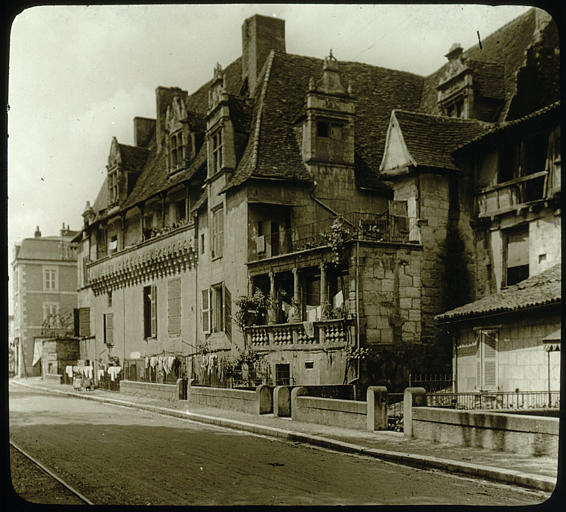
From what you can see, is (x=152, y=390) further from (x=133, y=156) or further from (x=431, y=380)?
(x=133, y=156)

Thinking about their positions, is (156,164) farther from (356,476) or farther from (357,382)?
(356,476)

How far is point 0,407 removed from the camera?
8.80 meters

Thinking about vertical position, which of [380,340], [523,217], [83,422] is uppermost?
[523,217]

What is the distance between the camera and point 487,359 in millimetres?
19250

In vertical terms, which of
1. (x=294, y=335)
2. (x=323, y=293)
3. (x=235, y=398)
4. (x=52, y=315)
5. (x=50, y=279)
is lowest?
(x=235, y=398)

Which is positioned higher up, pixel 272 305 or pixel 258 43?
pixel 258 43

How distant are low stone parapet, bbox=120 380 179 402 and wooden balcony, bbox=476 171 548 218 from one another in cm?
1220

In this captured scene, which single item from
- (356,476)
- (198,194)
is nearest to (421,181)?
(198,194)

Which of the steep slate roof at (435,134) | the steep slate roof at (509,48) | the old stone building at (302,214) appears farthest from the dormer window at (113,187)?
the steep slate roof at (509,48)

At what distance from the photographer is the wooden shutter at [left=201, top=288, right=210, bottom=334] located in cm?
2912

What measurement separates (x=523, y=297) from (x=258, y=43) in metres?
15.5

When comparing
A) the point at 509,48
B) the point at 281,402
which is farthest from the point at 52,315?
the point at 509,48

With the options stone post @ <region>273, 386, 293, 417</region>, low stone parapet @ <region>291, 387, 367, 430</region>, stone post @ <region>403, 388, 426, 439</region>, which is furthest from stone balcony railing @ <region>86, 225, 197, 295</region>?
stone post @ <region>403, 388, 426, 439</region>

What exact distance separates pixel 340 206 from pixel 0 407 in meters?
19.3
